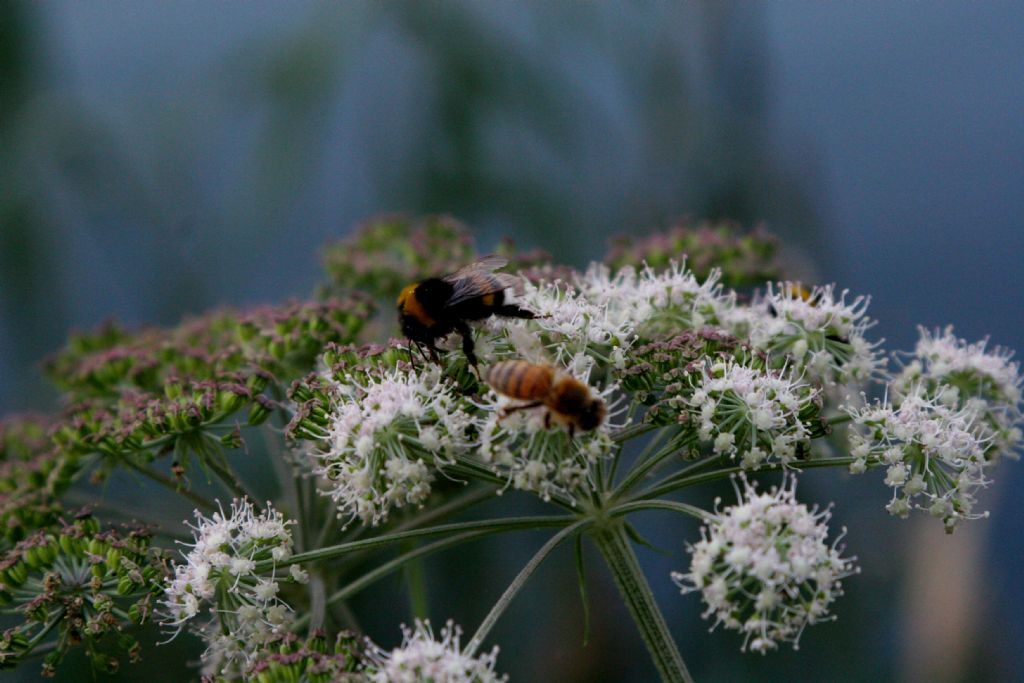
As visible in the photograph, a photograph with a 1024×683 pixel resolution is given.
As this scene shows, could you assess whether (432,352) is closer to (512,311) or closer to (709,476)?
(512,311)

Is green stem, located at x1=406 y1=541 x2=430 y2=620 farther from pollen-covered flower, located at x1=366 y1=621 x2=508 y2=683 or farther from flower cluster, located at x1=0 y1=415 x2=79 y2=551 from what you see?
flower cluster, located at x1=0 y1=415 x2=79 y2=551

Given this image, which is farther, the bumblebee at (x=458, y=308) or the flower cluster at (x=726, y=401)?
the bumblebee at (x=458, y=308)

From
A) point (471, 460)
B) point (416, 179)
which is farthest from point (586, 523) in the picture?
point (416, 179)

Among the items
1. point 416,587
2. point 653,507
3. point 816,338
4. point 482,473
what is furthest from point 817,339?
point 416,587

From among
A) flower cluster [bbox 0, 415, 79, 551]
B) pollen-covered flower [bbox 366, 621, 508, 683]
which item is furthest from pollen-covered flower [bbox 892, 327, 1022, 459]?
flower cluster [bbox 0, 415, 79, 551]

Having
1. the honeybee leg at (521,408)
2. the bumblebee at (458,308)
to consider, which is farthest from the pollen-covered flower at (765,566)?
the bumblebee at (458,308)

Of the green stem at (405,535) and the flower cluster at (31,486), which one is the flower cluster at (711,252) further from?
the flower cluster at (31,486)
